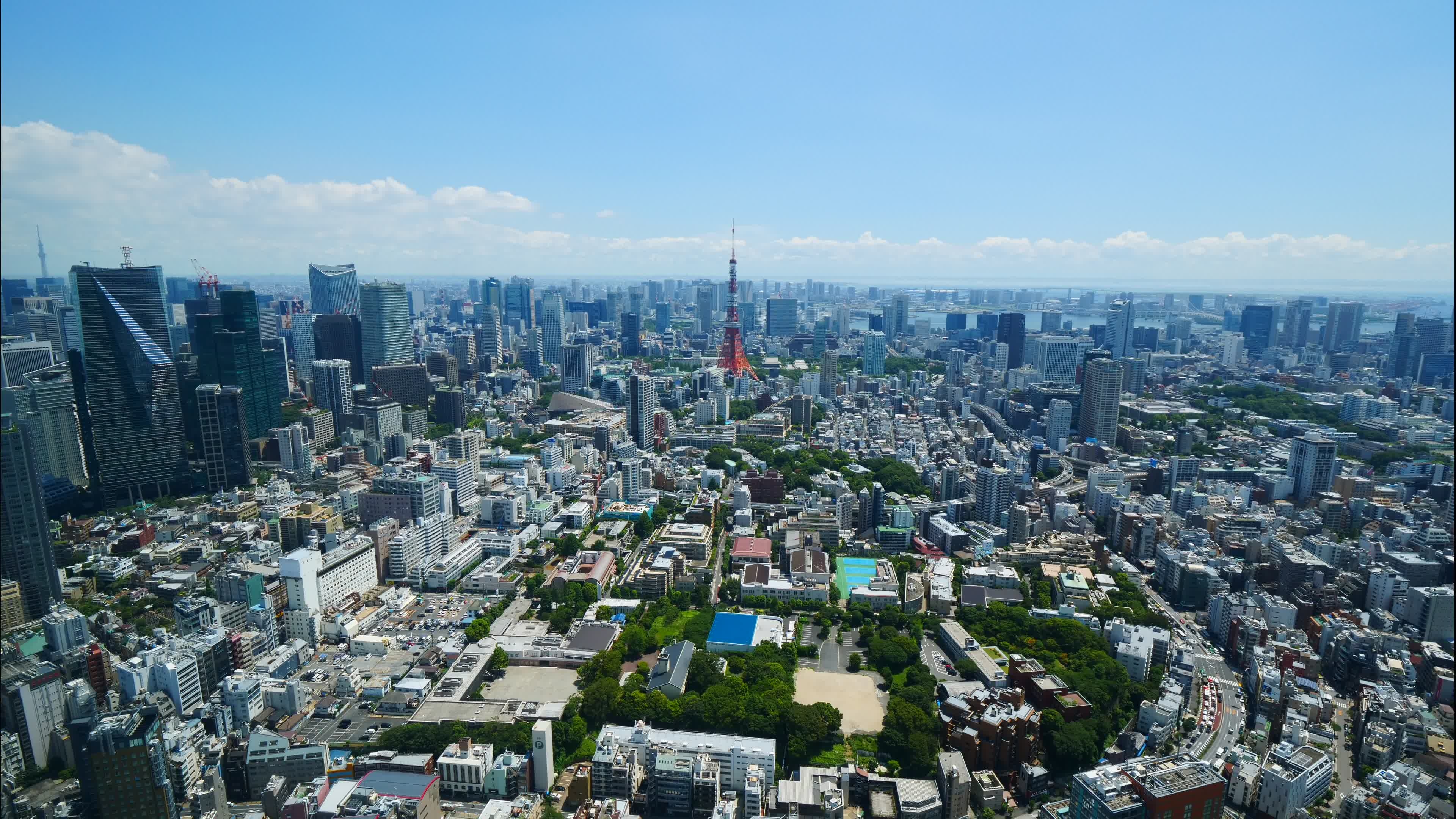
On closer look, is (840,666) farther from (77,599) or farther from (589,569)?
(77,599)

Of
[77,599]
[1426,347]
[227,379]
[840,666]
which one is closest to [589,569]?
[840,666]

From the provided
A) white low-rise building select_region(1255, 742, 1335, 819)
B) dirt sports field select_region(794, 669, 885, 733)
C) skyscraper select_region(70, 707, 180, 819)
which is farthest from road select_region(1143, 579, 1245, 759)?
skyscraper select_region(70, 707, 180, 819)

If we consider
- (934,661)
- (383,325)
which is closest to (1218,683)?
(934,661)

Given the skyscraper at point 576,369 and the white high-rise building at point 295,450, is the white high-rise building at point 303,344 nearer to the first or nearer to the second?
the skyscraper at point 576,369

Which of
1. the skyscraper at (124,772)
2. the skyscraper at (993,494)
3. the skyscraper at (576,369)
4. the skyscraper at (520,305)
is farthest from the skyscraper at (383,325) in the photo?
the skyscraper at (124,772)

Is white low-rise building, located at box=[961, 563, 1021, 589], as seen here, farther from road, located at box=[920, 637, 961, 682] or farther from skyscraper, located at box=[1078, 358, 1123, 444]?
skyscraper, located at box=[1078, 358, 1123, 444]
